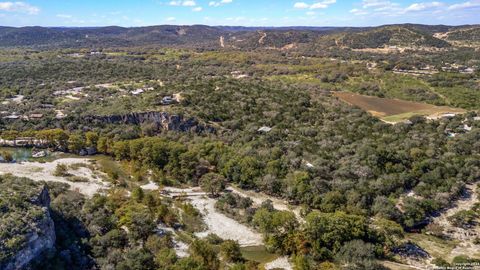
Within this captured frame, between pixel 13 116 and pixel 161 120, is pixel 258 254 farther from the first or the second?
pixel 13 116

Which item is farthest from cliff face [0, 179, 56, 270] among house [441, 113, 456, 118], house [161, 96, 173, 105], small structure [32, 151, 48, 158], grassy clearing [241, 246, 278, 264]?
house [441, 113, 456, 118]

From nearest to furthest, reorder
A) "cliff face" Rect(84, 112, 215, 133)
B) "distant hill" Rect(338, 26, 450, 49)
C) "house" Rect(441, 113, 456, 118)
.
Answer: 1. "cliff face" Rect(84, 112, 215, 133)
2. "house" Rect(441, 113, 456, 118)
3. "distant hill" Rect(338, 26, 450, 49)

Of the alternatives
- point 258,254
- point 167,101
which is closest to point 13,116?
point 167,101

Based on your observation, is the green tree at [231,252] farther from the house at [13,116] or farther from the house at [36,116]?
the house at [13,116]

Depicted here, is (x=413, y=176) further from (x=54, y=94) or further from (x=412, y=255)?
(x=54, y=94)

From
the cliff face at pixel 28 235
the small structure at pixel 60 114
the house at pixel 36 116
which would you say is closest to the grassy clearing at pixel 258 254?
the cliff face at pixel 28 235

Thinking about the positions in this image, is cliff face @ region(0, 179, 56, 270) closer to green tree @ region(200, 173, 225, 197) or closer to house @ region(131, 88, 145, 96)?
green tree @ region(200, 173, 225, 197)
